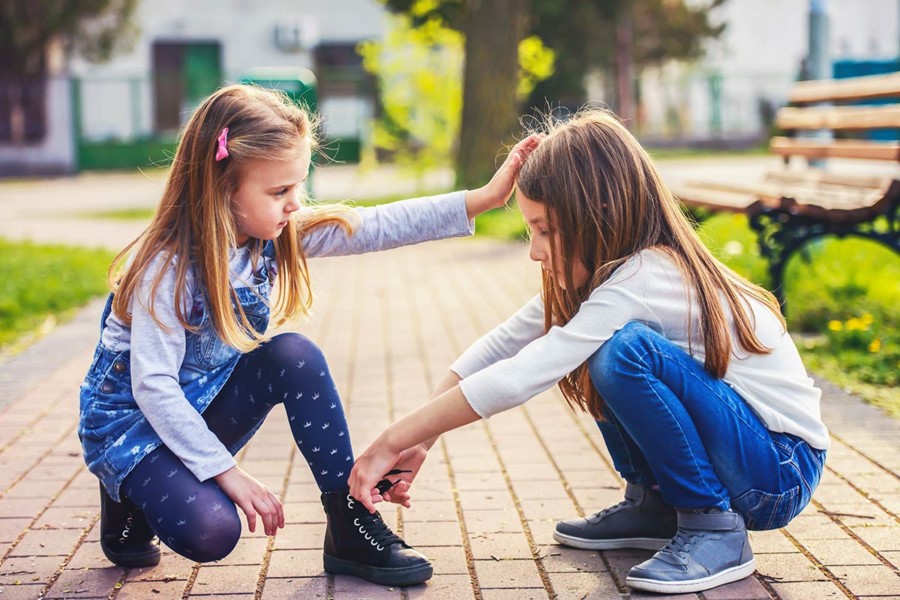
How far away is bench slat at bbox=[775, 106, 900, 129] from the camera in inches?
199

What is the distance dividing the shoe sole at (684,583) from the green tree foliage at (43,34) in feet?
65.2

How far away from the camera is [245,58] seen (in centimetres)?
2297

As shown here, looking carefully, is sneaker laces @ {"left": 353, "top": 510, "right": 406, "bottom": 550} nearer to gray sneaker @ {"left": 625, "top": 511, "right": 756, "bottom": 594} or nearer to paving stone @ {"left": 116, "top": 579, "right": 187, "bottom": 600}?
paving stone @ {"left": 116, "top": 579, "right": 187, "bottom": 600}

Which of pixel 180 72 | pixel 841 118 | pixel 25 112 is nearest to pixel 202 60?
pixel 180 72

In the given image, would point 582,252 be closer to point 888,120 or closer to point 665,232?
point 665,232

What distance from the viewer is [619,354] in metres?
2.42

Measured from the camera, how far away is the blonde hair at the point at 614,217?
8.27 feet

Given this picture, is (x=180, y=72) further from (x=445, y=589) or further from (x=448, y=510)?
(x=445, y=589)

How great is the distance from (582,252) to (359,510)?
802 millimetres

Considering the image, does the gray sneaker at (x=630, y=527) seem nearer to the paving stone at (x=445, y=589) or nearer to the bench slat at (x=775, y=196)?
the paving stone at (x=445, y=589)

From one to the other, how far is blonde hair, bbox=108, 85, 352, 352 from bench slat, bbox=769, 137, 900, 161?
10.4 ft

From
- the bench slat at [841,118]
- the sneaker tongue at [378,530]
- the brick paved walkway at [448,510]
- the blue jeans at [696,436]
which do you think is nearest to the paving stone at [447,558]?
the brick paved walkway at [448,510]

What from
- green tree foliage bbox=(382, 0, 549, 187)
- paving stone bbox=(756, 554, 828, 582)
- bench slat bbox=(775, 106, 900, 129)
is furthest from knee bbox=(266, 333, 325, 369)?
green tree foliage bbox=(382, 0, 549, 187)

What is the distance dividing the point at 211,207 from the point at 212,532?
2.40ft
